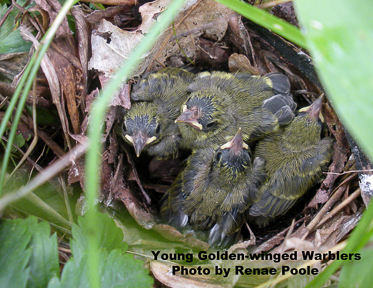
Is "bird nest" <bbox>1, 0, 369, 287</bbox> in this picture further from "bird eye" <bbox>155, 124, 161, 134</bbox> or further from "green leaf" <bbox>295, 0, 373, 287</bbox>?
"green leaf" <bbox>295, 0, 373, 287</bbox>

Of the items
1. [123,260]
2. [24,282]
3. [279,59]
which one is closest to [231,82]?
[279,59]

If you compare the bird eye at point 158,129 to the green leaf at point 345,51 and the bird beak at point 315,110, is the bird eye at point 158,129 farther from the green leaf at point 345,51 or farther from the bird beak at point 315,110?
the green leaf at point 345,51

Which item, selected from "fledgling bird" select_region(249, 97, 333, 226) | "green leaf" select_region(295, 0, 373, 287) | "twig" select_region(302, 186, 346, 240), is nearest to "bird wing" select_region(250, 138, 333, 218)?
"fledgling bird" select_region(249, 97, 333, 226)

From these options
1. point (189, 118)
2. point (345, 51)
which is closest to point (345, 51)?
point (345, 51)

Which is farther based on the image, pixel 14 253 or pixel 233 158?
pixel 233 158

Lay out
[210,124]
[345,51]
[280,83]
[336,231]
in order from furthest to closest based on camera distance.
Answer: [280,83] < [210,124] < [336,231] < [345,51]

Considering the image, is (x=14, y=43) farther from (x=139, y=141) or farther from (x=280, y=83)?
(x=280, y=83)

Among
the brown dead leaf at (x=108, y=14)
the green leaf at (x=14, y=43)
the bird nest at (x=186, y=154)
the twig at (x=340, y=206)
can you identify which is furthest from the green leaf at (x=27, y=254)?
the twig at (x=340, y=206)
